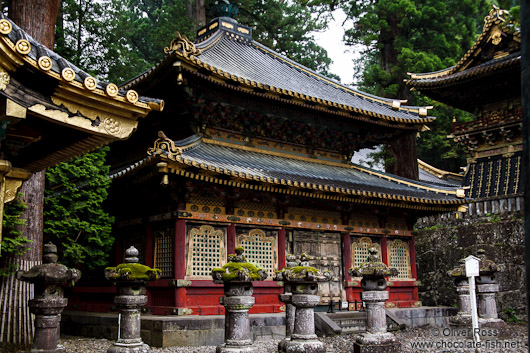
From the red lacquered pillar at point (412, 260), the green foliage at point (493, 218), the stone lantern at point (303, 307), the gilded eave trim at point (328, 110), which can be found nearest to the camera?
the stone lantern at point (303, 307)

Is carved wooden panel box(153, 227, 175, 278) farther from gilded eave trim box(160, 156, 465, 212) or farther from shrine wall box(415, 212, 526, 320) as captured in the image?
shrine wall box(415, 212, 526, 320)

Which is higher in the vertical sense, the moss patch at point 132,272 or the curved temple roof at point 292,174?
the curved temple roof at point 292,174

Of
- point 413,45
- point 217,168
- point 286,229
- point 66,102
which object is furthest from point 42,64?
point 413,45

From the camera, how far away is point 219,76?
541 inches

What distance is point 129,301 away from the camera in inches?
339

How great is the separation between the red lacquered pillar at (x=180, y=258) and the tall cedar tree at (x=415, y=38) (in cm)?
1518

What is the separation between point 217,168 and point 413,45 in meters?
20.5

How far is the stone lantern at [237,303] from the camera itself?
844cm

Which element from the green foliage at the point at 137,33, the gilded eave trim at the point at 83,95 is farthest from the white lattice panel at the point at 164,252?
the green foliage at the point at 137,33

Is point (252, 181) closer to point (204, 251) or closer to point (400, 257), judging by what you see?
point (204, 251)

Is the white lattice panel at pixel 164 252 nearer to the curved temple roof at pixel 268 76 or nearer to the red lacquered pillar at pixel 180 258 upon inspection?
the red lacquered pillar at pixel 180 258

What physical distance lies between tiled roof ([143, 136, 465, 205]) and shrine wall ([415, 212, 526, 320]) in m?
3.45

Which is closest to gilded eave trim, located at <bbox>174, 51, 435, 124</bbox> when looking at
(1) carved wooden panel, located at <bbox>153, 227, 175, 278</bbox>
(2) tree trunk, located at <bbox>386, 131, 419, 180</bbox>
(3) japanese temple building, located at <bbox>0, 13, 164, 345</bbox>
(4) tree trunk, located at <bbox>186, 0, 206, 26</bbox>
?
(1) carved wooden panel, located at <bbox>153, 227, 175, 278</bbox>

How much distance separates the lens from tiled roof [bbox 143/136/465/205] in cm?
1232
